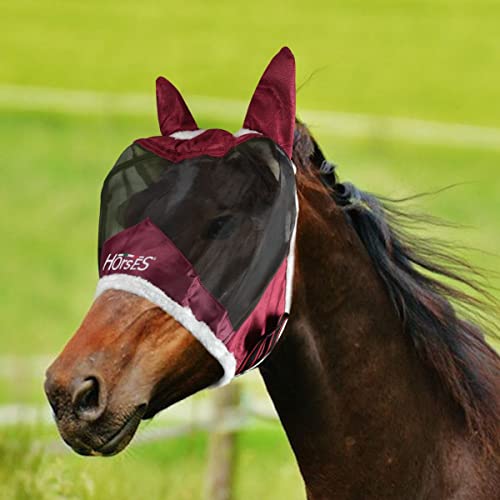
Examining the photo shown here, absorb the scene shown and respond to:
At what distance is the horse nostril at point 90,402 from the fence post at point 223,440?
11.7ft

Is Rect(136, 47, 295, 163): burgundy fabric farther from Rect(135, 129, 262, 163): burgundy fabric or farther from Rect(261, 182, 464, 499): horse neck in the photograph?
Rect(261, 182, 464, 499): horse neck

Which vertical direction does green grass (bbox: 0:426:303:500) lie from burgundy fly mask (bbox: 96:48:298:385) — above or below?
below

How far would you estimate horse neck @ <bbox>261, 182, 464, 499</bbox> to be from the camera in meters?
3.09

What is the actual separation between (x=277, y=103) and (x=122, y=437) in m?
0.82

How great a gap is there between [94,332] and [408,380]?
3.05 ft

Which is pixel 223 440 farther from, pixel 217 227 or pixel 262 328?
pixel 217 227

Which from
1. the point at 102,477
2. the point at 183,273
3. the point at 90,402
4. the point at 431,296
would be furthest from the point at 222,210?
the point at 102,477

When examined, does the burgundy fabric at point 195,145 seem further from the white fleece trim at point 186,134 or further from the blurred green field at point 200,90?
the blurred green field at point 200,90

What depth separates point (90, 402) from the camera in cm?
264

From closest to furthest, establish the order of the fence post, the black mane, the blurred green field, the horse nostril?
the horse nostril < the black mane < the fence post < the blurred green field

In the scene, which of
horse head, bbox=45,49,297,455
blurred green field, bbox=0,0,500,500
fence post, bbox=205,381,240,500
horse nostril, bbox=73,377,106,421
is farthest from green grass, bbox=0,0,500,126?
horse nostril, bbox=73,377,106,421

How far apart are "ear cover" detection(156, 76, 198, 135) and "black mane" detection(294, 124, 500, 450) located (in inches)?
10.8

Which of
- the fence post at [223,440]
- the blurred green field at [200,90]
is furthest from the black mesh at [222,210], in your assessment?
the blurred green field at [200,90]

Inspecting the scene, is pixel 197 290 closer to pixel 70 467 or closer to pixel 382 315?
pixel 382 315
